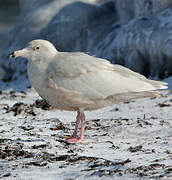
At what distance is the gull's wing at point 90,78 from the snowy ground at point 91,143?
1.95 feet

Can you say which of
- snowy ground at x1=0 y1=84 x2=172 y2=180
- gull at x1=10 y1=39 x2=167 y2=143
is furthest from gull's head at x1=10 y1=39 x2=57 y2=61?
snowy ground at x1=0 y1=84 x2=172 y2=180

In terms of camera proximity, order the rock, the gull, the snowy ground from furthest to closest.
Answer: the rock, the gull, the snowy ground

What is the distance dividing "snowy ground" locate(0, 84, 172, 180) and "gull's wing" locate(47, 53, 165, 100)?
595 millimetres

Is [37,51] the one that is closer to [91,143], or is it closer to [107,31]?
[91,143]

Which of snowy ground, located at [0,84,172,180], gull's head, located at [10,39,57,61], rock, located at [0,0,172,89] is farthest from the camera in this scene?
rock, located at [0,0,172,89]

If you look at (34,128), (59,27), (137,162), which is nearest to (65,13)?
(59,27)

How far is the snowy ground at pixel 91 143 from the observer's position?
3746mm

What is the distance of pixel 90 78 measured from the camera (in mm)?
4977

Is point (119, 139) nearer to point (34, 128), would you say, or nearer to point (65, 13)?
point (34, 128)

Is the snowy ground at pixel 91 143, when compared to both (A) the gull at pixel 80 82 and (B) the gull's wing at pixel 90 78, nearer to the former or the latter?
(A) the gull at pixel 80 82

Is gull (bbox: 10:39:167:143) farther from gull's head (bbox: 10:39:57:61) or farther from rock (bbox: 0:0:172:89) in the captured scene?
rock (bbox: 0:0:172:89)

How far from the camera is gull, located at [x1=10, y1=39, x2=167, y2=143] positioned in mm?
4902

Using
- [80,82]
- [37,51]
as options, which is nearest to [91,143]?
[80,82]

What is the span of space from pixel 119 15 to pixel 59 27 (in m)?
1.82
